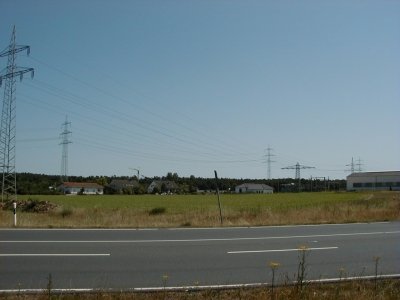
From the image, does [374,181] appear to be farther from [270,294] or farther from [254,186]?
[270,294]

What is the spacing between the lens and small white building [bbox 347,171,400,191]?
14138 cm

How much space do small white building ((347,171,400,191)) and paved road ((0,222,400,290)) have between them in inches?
5291

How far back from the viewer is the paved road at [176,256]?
8.53 meters

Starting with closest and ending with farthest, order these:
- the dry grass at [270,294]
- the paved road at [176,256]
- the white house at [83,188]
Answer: the dry grass at [270,294]
the paved road at [176,256]
the white house at [83,188]

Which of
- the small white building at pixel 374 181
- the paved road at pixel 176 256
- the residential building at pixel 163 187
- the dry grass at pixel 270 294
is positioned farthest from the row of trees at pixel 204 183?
the dry grass at pixel 270 294

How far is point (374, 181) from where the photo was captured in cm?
14488

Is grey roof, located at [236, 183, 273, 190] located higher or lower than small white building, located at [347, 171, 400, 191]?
lower

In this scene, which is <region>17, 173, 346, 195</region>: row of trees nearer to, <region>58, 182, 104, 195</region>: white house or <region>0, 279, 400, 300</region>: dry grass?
<region>58, 182, 104, 195</region>: white house

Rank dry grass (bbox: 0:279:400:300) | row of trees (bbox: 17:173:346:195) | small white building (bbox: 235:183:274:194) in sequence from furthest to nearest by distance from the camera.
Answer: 1. small white building (bbox: 235:183:274:194)
2. row of trees (bbox: 17:173:346:195)
3. dry grass (bbox: 0:279:400:300)

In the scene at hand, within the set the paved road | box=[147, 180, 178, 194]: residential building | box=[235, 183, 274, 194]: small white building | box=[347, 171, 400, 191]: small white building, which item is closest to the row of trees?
box=[147, 180, 178, 194]: residential building

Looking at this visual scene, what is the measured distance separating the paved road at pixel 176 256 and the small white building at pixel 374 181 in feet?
441

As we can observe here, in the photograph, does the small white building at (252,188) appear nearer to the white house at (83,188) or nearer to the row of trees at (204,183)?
the row of trees at (204,183)

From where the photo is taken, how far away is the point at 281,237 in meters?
15.5

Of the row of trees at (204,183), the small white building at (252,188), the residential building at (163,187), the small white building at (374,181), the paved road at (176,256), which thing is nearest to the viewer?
the paved road at (176,256)
